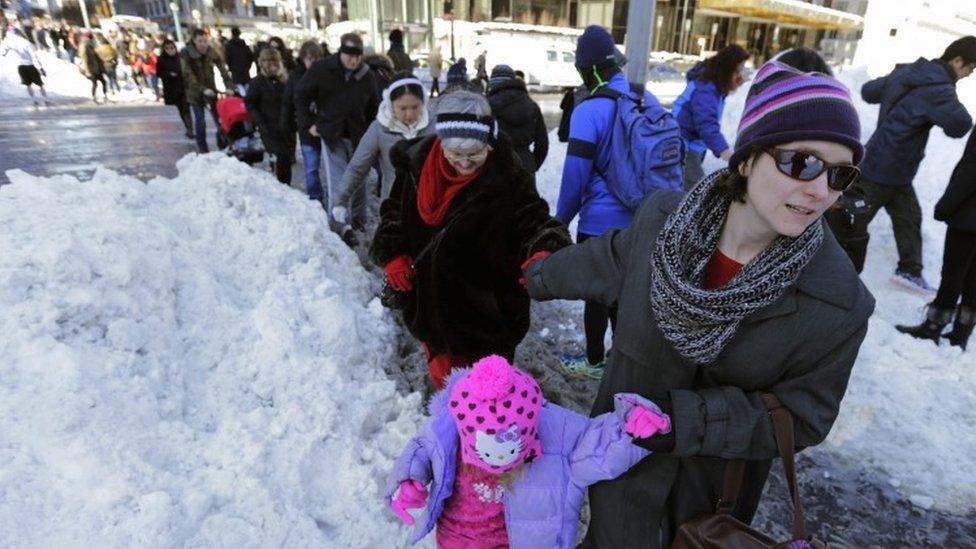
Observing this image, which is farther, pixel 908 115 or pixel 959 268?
pixel 908 115

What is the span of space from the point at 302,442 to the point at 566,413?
1.57 meters

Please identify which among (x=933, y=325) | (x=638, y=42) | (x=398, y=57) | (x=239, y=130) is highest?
(x=638, y=42)

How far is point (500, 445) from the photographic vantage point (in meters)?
1.76

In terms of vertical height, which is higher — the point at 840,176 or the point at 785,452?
the point at 840,176

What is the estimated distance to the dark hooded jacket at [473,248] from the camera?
266cm

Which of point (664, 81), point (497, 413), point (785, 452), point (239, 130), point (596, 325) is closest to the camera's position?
point (785, 452)

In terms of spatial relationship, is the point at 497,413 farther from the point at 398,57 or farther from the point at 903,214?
the point at 398,57

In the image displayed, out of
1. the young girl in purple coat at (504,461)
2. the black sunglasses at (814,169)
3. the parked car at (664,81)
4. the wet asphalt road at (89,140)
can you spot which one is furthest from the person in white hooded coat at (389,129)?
the parked car at (664,81)

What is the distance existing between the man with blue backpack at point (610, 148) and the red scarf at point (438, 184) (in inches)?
38.4

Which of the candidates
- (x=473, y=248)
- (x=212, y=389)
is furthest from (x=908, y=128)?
(x=212, y=389)

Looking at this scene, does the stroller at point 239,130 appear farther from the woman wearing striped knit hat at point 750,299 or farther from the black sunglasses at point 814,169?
the black sunglasses at point 814,169

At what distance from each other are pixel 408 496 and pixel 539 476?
1.47ft

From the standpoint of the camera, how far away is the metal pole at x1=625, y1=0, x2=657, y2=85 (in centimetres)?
487

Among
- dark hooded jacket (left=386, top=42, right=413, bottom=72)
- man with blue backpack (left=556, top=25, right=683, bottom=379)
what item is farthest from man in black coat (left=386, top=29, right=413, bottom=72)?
man with blue backpack (left=556, top=25, right=683, bottom=379)
